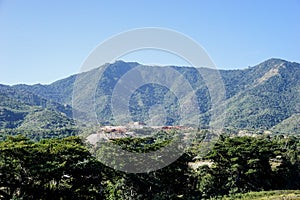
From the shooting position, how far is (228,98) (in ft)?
460

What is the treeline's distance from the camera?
1769 centimetres

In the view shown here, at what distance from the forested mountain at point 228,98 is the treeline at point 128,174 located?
47.1m

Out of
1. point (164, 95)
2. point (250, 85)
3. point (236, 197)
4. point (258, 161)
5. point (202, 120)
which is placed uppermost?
point (250, 85)

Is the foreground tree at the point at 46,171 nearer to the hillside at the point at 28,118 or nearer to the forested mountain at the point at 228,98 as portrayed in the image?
the hillside at the point at 28,118

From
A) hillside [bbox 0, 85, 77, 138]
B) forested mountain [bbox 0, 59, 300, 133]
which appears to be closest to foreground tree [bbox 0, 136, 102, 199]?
hillside [bbox 0, 85, 77, 138]

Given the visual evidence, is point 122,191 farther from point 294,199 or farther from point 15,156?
point 294,199

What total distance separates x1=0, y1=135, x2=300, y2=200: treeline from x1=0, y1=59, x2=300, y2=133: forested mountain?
47.1 meters

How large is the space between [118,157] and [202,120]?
3373 inches

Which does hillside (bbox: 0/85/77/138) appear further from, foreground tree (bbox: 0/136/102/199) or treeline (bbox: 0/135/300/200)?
foreground tree (bbox: 0/136/102/199)

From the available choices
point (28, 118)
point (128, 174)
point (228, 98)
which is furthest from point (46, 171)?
point (228, 98)

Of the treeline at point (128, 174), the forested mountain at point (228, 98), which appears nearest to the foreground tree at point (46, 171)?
the treeline at point (128, 174)

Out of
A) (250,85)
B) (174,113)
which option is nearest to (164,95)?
(174,113)

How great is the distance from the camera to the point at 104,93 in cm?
12769

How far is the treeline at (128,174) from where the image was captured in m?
17.7
